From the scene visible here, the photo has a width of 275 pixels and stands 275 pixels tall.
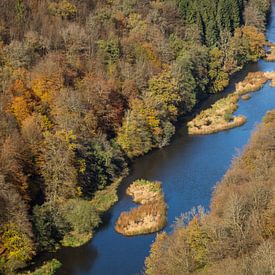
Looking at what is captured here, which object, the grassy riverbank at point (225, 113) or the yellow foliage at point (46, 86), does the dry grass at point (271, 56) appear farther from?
the yellow foliage at point (46, 86)

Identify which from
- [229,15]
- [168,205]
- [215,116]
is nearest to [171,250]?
[168,205]

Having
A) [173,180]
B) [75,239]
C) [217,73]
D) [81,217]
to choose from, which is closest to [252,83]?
[217,73]

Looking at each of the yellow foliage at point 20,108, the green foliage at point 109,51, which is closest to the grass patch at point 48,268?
the yellow foliage at point 20,108

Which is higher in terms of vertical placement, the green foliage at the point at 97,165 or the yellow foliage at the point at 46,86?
the yellow foliage at the point at 46,86

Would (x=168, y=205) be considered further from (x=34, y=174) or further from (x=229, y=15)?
(x=229, y=15)

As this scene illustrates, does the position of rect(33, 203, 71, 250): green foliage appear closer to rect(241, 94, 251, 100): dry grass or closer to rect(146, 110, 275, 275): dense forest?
rect(146, 110, 275, 275): dense forest

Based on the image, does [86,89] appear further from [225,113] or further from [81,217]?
[81,217]

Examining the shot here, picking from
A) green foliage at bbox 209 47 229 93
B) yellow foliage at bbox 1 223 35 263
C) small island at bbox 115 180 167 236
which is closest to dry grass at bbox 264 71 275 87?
green foliage at bbox 209 47 229 93
